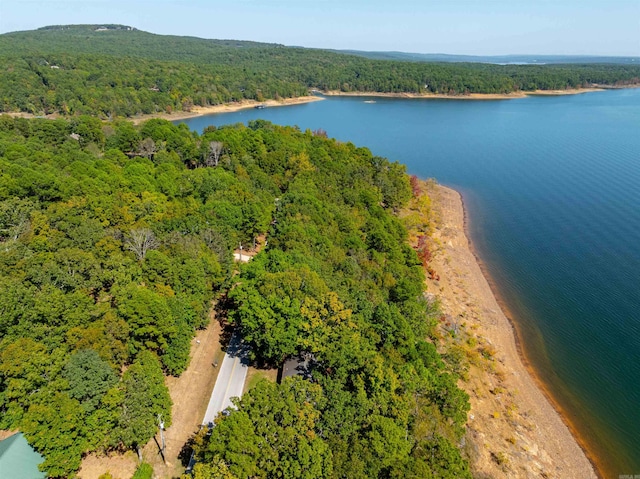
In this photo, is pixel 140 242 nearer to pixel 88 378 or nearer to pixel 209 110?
pixel 88 378

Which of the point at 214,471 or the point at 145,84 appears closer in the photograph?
the point at 214,471

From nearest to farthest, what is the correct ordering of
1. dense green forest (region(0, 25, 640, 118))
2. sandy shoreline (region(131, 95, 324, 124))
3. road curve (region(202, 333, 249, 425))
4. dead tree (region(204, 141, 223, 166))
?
1. road curve (region(202, 333, 249, 425))
2. dead tree (region(204, 141, 223, 166))
3. dense green forest (region(0, 25, 640, 118))
4. sandy shoreline (region(131, 95, 324, 124))

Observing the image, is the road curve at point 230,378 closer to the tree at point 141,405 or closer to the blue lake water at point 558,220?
the tree at point 141,405

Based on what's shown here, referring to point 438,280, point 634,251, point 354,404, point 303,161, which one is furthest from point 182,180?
point 634,251

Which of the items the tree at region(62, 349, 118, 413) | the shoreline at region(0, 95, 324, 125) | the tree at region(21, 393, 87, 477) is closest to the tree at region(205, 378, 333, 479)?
the tree at region(21, 393, 87, 477)

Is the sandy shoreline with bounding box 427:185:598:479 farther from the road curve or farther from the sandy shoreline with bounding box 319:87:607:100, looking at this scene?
the sandy shoreline with bounding box 319:87:607:100

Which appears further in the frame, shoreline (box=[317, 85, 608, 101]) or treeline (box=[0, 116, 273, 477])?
shoreline (box=[317, 85, 608, 101])

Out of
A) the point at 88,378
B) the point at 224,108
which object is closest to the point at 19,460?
the point at 88,378

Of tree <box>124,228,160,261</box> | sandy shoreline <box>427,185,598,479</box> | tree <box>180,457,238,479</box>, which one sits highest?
tree <box>124,228,160,261</box>
